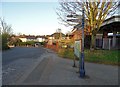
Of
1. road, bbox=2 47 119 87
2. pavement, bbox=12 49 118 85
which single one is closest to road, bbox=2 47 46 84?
road, bbox=2 47 119 87

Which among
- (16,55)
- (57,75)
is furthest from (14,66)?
(16,55)

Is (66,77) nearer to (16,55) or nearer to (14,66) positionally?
(14,66)

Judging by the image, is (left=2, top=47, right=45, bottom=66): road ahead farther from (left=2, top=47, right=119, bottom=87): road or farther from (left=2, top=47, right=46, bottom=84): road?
(left=2, top=47, right=119, bottom=87): road

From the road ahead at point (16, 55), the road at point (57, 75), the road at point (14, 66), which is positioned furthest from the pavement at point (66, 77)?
the road ahead at point (16, 55)

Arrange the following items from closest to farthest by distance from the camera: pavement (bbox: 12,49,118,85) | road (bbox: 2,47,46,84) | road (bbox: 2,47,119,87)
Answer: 1. pavement (bbox: 12,49,118,85)
2. road (bbox: 2,47,119,87)
3. road (bbox: 2,47,46,84)

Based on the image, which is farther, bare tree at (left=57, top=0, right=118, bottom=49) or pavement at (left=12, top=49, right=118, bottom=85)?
bare tree at (left=57, top=0, right=118, bottom=49)

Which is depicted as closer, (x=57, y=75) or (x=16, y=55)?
(x=57, y=75)

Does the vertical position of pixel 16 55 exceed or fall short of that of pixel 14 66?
it falls short

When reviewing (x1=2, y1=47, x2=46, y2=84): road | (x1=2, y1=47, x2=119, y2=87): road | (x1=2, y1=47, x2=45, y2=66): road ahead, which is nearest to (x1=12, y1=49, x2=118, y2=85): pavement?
(x1=2, y1=47, x2=119, y2=87): road

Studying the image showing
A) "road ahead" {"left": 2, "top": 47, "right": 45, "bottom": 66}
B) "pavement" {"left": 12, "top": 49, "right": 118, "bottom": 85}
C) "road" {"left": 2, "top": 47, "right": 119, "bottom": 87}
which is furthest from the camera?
"road ahead" {"left": 2, "top": 47, "right": 45, "bottom": 66}

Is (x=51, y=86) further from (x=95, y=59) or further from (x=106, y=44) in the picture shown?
(x=106, y=44)

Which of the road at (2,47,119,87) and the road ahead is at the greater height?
the road at (2,47,119,87)

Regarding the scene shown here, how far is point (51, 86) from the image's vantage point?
28.8ft

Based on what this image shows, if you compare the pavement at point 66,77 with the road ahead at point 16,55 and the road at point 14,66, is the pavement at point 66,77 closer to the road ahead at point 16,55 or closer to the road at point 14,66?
the road at point 14,66
